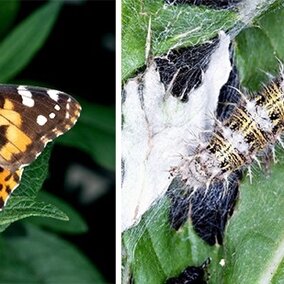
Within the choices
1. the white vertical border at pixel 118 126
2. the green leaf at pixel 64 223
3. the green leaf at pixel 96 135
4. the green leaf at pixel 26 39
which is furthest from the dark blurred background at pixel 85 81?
the white vertical border at pixel 118 126

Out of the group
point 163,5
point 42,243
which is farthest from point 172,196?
point 42,243

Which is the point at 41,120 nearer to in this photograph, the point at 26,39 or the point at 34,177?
the point at 34,177

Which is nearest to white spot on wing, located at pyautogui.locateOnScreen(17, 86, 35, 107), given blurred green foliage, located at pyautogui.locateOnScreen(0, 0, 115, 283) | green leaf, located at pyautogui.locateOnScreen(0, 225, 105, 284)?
blurred green foliage, located at pyautogui.locateOnScreen(0, 0, 115, 283)

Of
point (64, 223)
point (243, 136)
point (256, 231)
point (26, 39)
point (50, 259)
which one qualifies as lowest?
point (50, 259)

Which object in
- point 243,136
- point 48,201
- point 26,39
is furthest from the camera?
point 26,39

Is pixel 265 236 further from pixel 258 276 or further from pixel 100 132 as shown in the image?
pixel 100 132

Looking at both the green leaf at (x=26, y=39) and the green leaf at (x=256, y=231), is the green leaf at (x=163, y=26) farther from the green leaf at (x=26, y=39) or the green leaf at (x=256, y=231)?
the green leaf at (x=26, y=39)

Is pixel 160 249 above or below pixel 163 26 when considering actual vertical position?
below

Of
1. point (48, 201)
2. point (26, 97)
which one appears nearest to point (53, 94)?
point (26, 97)
